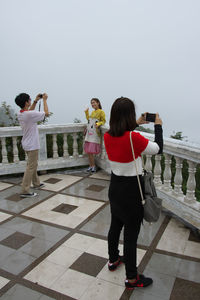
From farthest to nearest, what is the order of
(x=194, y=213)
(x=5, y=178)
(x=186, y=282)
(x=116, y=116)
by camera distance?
(x=5, y=178) < (x=194, y=213) < (x=186, y=282) < (x=116, y=116)

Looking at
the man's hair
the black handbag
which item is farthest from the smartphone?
the man's hair

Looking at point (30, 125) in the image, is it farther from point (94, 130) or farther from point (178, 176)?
point (178, 176)

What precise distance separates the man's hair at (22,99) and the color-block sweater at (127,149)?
2186mm

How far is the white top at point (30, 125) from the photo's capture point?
12.7 ft

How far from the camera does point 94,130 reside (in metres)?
5.12

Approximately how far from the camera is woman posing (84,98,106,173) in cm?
505

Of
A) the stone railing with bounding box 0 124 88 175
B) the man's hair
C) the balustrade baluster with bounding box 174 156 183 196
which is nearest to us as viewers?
the balustrade baluster with bounding box 174 156 183 196

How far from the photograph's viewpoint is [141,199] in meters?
2.02

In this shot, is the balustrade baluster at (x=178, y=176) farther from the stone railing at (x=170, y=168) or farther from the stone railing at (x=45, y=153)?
the stone railing at (x=45, y=153)

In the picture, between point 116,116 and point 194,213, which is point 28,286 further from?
point 194,213

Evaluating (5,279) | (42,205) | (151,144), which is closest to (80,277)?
(5,279)

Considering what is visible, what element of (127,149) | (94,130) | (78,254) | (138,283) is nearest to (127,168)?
(127,149)

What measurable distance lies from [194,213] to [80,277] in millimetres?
1352

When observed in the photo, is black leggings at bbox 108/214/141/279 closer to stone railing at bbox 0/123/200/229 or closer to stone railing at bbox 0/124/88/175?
stone railing at bbox 0/123/200/229
